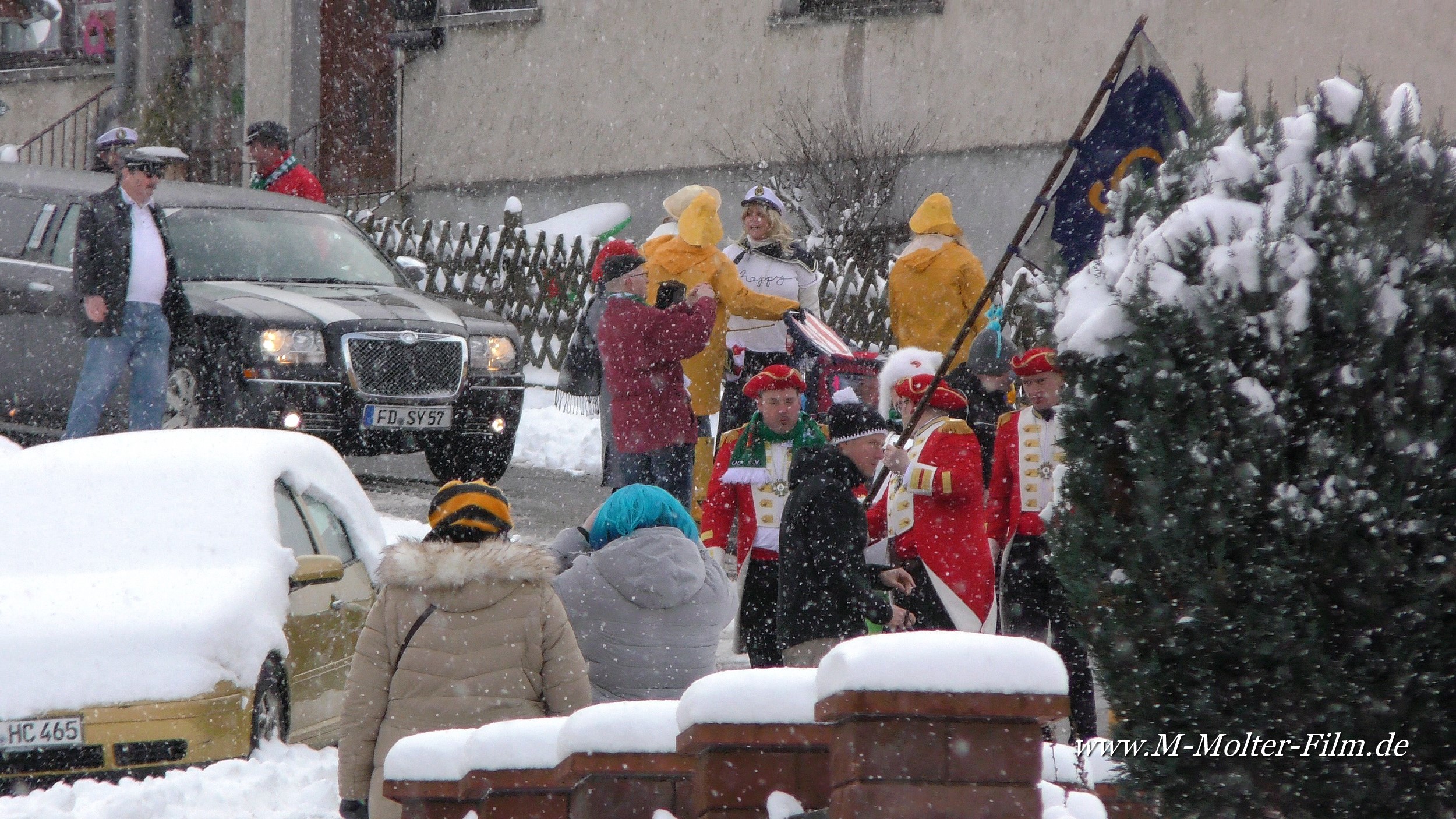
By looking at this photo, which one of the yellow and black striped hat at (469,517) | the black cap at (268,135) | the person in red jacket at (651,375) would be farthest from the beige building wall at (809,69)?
the yellow and black striped hat at (469,517)

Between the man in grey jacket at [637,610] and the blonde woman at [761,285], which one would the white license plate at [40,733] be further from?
the blonde woman at [761,285]

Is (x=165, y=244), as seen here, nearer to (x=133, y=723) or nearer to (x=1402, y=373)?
(x=133, y=723)

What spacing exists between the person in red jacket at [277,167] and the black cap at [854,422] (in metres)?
8.60

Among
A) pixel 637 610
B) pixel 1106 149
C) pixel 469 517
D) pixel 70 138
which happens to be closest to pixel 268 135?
pixel 1106 149

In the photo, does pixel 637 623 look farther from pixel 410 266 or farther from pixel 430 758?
pixel 410 266

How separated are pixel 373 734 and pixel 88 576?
261cm

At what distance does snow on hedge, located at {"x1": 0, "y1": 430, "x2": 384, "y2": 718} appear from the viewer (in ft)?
22.6

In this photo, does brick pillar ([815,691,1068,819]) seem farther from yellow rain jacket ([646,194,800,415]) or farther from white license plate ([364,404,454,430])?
white license plate ([364,404,454,430])

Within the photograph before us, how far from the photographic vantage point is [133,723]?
6.80m

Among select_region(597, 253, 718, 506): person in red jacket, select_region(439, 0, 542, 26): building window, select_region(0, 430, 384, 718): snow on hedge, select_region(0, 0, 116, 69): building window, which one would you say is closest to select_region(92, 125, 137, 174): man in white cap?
select_region(597, 253, 718, 506): person in red jacket

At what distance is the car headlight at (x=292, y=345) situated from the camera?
1162 cm

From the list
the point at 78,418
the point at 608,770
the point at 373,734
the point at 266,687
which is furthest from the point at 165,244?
the point at 608,770

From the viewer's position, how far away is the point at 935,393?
7.39 m

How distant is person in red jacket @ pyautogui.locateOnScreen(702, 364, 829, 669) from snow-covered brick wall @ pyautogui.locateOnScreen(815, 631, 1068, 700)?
4151mm
